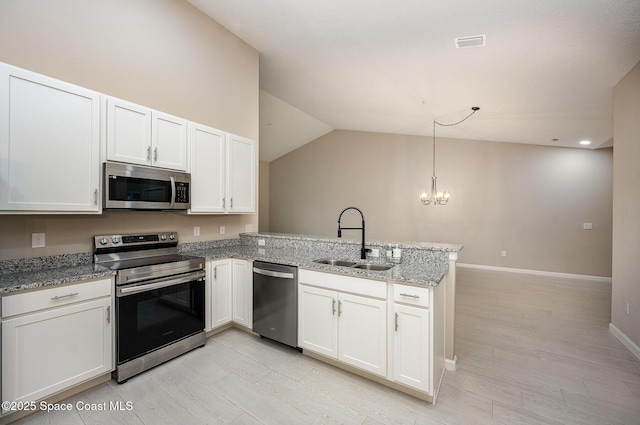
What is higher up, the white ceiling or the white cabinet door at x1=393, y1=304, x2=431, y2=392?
the white ceiling

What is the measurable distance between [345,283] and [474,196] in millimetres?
5790

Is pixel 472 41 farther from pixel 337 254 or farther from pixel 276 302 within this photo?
pixel 276 302

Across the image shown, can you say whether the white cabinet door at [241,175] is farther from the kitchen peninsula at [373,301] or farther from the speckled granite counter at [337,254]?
the kitchen peninsula at [373,301]

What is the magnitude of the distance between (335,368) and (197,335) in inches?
53.9

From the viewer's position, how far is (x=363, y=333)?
2258 mm

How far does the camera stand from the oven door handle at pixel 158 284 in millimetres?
2180

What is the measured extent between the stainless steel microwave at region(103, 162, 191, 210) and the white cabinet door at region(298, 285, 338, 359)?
1485 millimetres

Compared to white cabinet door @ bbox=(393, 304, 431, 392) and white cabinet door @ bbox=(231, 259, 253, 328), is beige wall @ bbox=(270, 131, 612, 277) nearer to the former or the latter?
white cabinet door @ bbox=(231, 259, 253, 328)

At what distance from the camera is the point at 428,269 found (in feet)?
7.86

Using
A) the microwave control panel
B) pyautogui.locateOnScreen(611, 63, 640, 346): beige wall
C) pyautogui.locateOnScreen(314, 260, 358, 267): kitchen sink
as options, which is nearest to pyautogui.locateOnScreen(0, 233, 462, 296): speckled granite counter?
pyautogui.locateOnScreen(314, 260, 358, 267): kitchen sink

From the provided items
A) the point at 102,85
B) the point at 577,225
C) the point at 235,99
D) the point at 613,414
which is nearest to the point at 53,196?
the point at 102,85

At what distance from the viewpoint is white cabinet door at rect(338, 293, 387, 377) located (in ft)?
7.11

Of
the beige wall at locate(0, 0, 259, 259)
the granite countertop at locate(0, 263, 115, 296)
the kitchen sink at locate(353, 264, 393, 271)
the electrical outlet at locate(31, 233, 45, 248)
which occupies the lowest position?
the kitchen sink at locate(353, 264, 393, 271)

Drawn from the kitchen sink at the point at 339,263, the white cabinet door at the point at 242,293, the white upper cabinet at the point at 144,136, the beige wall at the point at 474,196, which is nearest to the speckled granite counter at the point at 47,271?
the white upper cabinet at the point at 144,136
